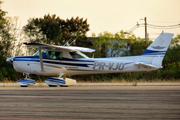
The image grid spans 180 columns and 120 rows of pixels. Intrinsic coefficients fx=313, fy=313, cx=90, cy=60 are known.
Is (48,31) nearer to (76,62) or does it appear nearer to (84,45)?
(84,45)

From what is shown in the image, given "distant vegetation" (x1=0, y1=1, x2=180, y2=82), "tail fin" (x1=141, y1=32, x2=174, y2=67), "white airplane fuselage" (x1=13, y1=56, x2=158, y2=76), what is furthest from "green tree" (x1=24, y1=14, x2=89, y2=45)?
"tail fin" (x1=141, y1=32, x2=174, y2=67)

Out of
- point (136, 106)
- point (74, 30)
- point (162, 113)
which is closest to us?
point (162, 113)

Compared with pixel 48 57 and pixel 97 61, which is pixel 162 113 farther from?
pixel 48 57

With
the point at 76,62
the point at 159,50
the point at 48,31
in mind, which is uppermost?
the point at 48,31

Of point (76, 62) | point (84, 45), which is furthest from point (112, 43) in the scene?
point (76, 62)

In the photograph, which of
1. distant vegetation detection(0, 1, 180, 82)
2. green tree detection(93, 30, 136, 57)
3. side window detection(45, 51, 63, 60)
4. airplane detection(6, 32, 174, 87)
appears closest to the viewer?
airplane detection(6, 32, 174, 87)

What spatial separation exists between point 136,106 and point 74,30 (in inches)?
1590

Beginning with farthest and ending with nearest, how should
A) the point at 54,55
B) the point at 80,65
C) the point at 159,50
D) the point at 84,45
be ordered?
the point at 84,45
the point at 54,55
the point at 80,65
the point at 159,50

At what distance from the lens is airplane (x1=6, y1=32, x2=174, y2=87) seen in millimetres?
18766

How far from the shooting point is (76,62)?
63.5ft

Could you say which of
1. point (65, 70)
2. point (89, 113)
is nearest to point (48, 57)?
point (65, 70)

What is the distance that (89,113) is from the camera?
25.0 feet

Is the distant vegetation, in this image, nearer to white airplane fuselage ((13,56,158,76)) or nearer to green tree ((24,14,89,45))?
green tree ((24,14,89,45))

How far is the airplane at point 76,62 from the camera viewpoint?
1877cm
